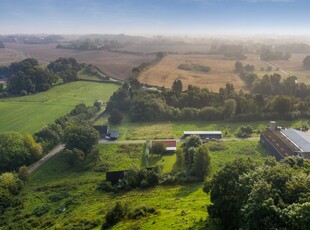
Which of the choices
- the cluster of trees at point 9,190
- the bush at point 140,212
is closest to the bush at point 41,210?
the cluster of trees at point 9,190

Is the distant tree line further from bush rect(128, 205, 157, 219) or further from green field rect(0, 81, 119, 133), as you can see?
bush rect(128, 205, 157, 219)

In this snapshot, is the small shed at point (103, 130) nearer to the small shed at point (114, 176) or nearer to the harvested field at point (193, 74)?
the small shed at point (114, 176)

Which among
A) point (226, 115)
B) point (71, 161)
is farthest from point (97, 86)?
point (71, 161)

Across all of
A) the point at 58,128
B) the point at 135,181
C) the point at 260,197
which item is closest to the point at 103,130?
the point at 58,128

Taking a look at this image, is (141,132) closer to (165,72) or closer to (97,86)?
(97,86)

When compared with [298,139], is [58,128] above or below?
below

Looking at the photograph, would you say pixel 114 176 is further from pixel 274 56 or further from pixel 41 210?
pixel 274 56
